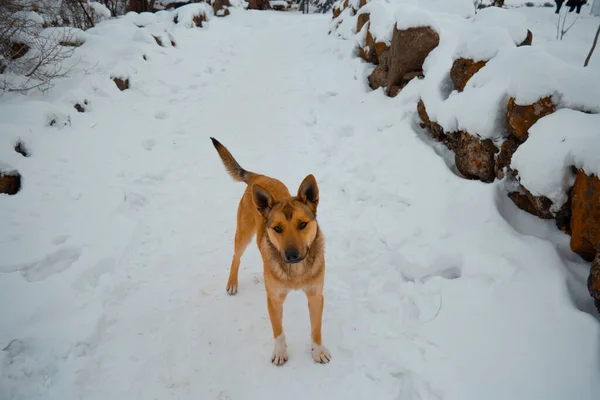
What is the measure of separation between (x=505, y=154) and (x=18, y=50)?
8953mm

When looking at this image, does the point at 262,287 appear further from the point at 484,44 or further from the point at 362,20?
the point at 362,20

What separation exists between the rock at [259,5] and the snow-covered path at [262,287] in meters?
21.0

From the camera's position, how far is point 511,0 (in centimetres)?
1485

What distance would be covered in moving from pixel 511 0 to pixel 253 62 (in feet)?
41.4

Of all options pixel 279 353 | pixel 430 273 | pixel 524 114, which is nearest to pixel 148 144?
pixel 279 353

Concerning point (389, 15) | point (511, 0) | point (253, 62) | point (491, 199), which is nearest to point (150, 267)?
point (491, 199)

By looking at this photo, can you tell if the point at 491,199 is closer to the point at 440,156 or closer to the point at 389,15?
the point at 440,156

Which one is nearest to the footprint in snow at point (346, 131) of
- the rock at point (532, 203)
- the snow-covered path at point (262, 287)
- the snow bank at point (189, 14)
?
the snow-covered path at point (262, 287)

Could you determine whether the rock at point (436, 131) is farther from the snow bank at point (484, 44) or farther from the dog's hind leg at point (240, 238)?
the dog's hind leg at point (240, 238)

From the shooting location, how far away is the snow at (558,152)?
307 centimetres

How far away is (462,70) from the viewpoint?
5348 mm

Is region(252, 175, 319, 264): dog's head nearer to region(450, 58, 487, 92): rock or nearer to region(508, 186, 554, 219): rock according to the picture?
region(508, 186, 554, 219): rock

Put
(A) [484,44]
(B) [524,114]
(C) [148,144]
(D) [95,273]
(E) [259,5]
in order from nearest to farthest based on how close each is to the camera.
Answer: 1. (B) [524,114]
2. (D) [95,273]
3. (A) [484,44]
4. (C) [148,144]
5. (E) [259,5]

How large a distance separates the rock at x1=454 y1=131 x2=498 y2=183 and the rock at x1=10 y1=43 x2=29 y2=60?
27.3ft
